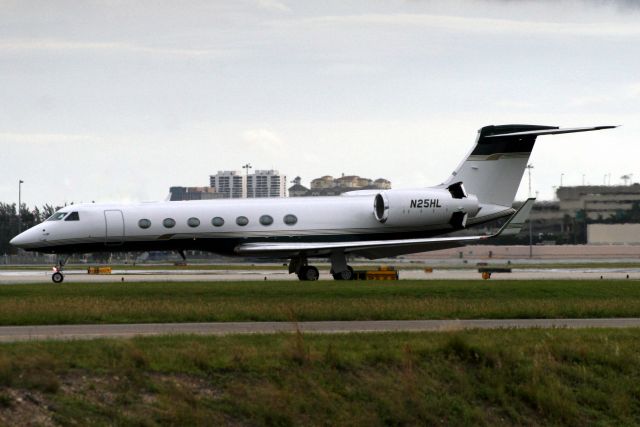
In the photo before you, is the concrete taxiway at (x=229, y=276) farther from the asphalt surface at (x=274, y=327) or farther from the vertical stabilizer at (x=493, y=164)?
the asphalt surface at (x=274, y=327)

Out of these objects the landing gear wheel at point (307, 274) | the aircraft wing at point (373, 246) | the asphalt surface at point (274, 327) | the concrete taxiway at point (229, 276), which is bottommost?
the concrete taxiway at point (229, 276)

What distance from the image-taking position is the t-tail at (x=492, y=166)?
49.6 meters

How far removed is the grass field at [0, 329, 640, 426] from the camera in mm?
16250

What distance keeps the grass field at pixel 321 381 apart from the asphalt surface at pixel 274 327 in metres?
2.13

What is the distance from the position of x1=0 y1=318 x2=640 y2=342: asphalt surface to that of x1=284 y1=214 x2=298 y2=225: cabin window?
21365mm

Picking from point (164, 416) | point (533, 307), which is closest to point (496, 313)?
point (533, 307)

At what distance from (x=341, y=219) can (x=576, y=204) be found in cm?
11790

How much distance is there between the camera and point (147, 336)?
2130cm

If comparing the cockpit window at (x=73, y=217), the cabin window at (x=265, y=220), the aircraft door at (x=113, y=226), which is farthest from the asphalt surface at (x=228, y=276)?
the cabin window at (x=265, y=220)

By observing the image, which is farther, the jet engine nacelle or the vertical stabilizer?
the vertical stabilizer

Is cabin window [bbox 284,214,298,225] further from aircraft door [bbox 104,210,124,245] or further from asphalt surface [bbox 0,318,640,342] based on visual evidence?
asphalt surface [bbox 0,318,640,342]

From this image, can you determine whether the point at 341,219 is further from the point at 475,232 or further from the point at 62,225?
the point at 475,232

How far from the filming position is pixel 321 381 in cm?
1778

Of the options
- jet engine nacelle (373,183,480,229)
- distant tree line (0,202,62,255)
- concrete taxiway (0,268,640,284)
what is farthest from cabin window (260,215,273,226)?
distant tree line (0,202,62,255)
